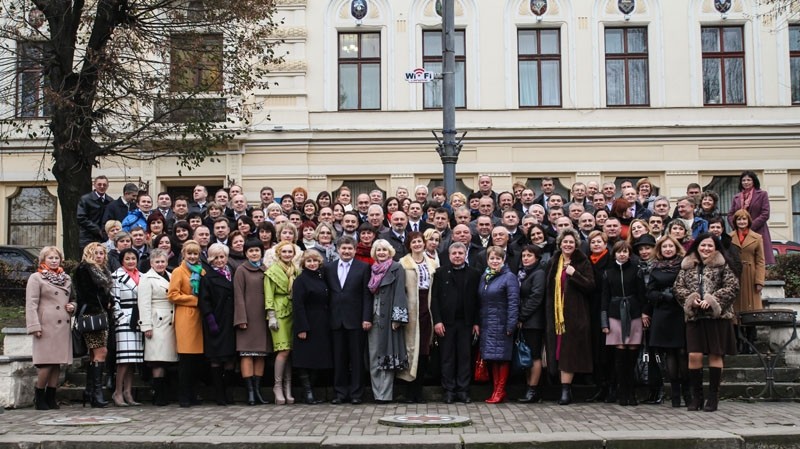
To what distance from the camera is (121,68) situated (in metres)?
18.2

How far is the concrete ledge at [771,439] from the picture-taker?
937 cm

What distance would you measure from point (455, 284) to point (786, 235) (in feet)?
57.0

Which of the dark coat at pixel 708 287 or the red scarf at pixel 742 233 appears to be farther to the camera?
the red scarf at pixel 742 233

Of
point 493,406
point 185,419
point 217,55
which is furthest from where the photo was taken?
point 217,55

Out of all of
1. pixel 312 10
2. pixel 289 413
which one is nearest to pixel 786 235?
pixel 312 10

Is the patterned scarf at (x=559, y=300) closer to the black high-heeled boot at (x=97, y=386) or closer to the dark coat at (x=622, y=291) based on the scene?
the dark coat at (x=622, y=291)

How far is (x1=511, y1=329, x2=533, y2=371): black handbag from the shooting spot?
486 inches

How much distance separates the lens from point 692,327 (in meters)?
11.6

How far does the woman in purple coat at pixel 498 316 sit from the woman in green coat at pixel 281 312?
2.34 metres

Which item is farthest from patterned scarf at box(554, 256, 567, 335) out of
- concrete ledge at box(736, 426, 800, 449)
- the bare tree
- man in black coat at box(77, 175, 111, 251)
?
the bare tree

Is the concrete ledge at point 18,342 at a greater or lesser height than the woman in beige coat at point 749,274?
lesser

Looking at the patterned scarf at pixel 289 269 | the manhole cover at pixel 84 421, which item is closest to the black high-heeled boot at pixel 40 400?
the manhole cover at pixel 84 421

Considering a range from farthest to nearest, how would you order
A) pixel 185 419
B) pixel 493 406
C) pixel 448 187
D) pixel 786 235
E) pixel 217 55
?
pixel 786 235 → pixel 217 55 → pixel 448 187 → pixel 493 406 → pixel 185 419

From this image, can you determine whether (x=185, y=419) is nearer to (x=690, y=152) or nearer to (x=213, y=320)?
(x=213, y=320)
